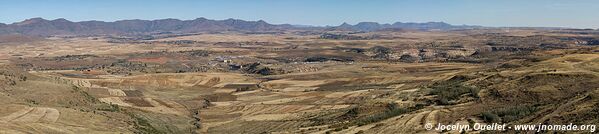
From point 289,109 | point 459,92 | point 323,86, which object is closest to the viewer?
point 459,92

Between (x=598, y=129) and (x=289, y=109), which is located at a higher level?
(x=598, y=129)

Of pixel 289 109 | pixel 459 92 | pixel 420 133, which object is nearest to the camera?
pixel 420 133

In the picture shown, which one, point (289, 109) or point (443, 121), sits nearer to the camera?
point (443, 121)

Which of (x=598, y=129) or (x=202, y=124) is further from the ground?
(x=598, y=129)

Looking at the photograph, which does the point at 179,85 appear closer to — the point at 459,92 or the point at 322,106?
the point at 322,106

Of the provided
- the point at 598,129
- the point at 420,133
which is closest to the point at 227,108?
the point at 420,133

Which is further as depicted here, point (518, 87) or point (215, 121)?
point (215, 121)

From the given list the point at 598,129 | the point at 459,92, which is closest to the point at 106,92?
the point at 459,92

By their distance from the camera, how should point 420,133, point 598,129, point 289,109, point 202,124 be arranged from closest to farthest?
point 598,129, point 420,133, point 202,124, point 289,109

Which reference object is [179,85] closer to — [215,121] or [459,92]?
[215,121]
